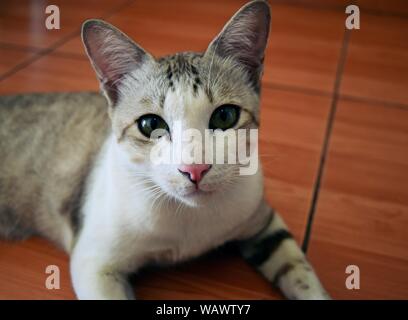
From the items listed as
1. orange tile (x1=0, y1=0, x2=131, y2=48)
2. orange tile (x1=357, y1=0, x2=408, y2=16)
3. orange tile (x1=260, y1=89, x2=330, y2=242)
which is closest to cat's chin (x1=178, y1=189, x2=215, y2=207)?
orange tile (x1=260, y1=89, x2=330, y2=242)

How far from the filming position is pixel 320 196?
3.67 ft

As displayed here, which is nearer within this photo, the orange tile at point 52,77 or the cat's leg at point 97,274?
the cat's leg at point 97,274

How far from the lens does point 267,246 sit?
940 mm

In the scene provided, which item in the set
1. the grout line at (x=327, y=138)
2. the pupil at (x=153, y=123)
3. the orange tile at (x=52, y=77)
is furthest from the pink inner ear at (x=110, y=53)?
the orange tile at (x=52, y=77)

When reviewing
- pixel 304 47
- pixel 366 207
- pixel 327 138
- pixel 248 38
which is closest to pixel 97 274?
pixel 248 38

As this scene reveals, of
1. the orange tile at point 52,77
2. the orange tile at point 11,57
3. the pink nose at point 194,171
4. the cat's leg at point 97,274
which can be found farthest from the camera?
the orange tile at point 11,57

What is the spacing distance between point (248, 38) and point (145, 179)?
1.00 feet

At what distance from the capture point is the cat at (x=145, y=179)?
72 centimetres

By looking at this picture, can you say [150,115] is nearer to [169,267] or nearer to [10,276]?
[169,267]

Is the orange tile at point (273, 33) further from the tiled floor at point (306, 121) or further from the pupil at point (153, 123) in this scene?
the pupil at point (153, 123)

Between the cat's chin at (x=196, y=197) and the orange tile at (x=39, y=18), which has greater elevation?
the orange tile at (x=39, y=18)

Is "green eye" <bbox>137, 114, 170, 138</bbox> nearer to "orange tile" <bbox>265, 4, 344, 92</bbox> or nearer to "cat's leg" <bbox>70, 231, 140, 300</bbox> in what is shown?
"cat's leg" <bbox>70, 231, 140, 300</bbox>

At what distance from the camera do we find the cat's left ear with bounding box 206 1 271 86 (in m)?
0.71

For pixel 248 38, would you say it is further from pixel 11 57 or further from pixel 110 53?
pixel 11 57
